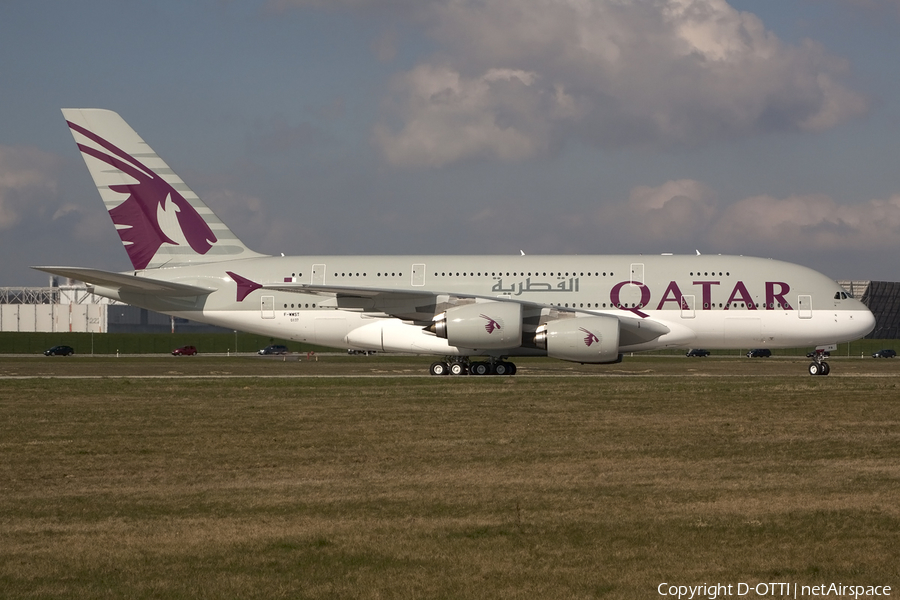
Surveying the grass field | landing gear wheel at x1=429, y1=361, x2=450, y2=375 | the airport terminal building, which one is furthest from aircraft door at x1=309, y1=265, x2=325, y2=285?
the airport terminal building

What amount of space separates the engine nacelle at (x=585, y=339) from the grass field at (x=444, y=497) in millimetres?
8748

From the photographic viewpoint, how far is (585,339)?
102 ft

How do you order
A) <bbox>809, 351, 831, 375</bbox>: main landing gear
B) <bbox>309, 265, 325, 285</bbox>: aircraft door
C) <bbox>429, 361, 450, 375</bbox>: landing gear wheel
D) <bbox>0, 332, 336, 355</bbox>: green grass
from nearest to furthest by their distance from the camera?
1. <bbox>809, 351, 831, 375</bbox>: main landing gear
2. <bbox>429, 361, 450, 375</bbox>: landing gear wheel
3. <bbox>309, 265, 325, 285</bbox>: aircraft door
4. <bbox>0, 332, 336, 355</bbox>: green grass

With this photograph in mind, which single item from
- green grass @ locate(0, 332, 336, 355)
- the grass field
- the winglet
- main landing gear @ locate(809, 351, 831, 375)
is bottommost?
the grass field

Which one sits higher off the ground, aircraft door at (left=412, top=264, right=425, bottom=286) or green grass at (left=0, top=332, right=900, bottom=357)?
aircraft door at (left=412, top=264, right=425, bottom=286)

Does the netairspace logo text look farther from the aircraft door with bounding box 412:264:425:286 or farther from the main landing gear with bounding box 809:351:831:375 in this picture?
the main landing gear with bounding box 809:351:831:375

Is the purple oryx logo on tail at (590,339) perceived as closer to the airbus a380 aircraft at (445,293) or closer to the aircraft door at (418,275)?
the airbus a380 aircraft at (445,293)

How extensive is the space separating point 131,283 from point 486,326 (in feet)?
40.2

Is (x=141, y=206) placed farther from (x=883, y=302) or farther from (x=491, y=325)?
(x=883, y=302)

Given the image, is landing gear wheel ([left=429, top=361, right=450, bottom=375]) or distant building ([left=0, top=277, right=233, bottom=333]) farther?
distant building ([left=0, top=277, right=233, bottom=333])

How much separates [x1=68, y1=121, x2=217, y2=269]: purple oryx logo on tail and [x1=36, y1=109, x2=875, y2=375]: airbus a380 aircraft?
37mm

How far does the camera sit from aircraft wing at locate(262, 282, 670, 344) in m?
32.3

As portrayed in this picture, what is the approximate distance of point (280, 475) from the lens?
521 inches

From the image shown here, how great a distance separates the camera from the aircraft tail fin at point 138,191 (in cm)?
3553
